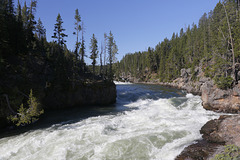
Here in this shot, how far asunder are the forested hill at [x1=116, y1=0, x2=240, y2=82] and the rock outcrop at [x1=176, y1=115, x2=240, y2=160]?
36.2ft

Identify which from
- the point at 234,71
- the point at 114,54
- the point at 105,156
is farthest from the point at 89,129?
the point at 114,54

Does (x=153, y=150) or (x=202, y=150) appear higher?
(x=202, y=150)

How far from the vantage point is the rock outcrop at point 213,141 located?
6669mm

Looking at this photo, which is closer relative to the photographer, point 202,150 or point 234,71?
point 202,150

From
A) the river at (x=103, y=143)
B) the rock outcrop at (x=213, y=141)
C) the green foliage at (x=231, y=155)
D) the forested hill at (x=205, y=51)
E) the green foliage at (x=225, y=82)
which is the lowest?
the river at (x=103, y=143)

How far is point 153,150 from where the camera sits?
8.03 meters

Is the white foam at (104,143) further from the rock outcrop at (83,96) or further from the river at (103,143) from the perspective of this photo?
the rock outcrop at (83,96)

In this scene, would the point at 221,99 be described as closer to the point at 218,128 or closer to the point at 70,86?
the point at 218,128

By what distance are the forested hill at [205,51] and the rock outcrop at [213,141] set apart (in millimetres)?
11020

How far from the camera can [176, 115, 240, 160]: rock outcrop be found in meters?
6.67

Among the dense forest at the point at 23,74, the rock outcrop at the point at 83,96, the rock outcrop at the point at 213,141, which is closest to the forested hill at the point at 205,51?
the rock outcrop at the point at 213,141

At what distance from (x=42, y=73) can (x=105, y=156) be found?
18586mm

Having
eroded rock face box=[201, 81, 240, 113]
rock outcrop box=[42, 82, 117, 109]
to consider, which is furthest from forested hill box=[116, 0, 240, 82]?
rock outcrop box=[42, 82, 117, 109]

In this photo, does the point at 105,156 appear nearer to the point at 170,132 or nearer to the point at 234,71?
the point at 170,132
